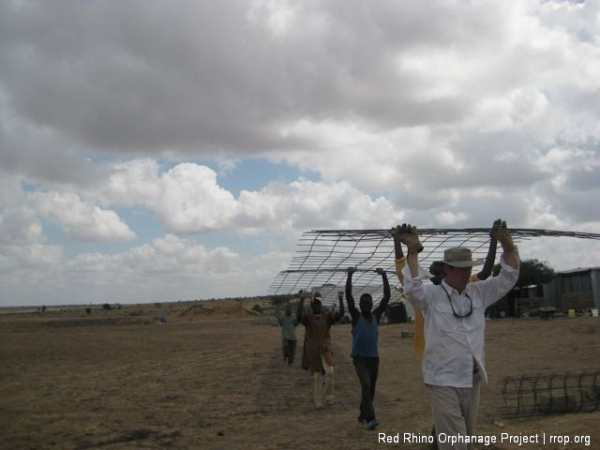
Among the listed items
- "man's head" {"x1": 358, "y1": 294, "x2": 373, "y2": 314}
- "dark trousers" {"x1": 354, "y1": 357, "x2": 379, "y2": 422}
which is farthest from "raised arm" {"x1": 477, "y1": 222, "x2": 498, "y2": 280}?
"dark trousers" {"x1": 354, "y1": 357, "x2": 379, "y2": 422}

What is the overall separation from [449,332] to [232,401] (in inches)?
322

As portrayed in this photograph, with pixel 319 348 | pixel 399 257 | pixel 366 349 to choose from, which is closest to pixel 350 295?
pixel 366 349

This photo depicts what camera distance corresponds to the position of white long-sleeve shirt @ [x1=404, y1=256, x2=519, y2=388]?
4.90 m

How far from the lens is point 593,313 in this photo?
3669cm

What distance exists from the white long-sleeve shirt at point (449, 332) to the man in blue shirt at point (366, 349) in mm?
3752

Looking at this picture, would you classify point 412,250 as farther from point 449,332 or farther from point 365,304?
point 365,304

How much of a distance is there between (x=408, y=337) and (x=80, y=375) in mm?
16027

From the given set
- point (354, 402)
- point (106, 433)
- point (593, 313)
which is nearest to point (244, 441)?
point (106, 433)

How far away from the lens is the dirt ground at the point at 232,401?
8.73 metres

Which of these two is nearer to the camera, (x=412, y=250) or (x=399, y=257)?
(x=412, y=250)

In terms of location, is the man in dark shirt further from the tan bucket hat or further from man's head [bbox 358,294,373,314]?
the tan bucket hat

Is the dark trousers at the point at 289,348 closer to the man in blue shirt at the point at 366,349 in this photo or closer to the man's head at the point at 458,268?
the man in blue shirt at the point at 366,349

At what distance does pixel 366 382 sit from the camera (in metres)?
9.06

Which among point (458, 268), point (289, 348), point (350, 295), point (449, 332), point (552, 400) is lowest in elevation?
point (552, 400)
